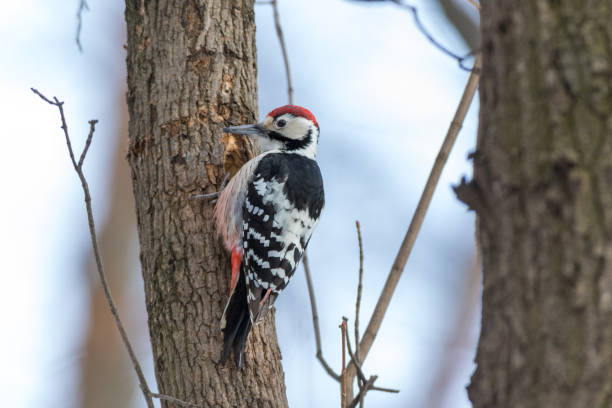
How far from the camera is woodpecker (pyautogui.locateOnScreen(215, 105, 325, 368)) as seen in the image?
9.32ft

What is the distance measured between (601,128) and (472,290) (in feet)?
23.4

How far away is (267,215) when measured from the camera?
11.6 feet

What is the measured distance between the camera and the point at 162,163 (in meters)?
3.00

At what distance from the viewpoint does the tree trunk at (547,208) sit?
125 centimetres

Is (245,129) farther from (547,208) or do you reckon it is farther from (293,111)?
(547,208)

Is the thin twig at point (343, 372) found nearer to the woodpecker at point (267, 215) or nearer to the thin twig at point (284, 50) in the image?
the woodpecker at point (267, 215)

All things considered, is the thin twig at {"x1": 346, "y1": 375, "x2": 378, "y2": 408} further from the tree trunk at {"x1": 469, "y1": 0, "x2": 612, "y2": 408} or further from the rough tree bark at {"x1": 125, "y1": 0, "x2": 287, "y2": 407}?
the rough tree bark at {"x1": 125, "y1": 0, "x2": 287, "y2": 407}

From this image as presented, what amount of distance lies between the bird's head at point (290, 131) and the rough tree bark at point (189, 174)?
0.53 meters

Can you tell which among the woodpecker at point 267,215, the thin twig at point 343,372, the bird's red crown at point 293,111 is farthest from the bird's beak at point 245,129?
the thin twig at point 343,372

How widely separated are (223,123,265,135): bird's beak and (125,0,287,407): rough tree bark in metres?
0.04

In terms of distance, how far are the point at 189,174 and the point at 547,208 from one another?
198cm

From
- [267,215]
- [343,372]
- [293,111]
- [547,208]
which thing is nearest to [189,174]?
[267,215]

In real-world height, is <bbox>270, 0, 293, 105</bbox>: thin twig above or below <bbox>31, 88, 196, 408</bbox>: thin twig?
above

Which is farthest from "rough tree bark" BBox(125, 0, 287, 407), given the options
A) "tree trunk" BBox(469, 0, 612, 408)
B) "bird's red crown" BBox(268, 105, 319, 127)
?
"tree trunk" BBox(469, 0, 612, 408)
